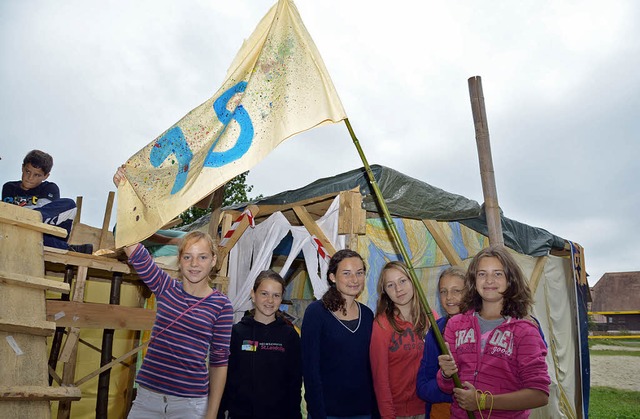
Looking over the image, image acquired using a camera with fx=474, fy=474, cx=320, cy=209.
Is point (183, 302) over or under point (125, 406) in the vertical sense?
over

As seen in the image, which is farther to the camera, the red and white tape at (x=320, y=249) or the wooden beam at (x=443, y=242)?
the wooden beam at (x=443, y=242)

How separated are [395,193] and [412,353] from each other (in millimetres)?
3556

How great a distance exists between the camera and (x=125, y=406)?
6.78 m

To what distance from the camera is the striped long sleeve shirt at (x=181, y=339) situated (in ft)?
8.77

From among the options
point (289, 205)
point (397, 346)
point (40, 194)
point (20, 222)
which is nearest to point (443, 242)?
point (289, 205)

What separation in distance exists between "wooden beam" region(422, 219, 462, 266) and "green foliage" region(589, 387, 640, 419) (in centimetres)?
494

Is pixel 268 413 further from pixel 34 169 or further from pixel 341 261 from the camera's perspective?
pixel 34 169

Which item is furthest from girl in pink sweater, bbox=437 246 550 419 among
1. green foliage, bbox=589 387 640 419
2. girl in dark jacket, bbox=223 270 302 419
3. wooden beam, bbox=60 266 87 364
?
green foliage, bbox=589 387 640 419

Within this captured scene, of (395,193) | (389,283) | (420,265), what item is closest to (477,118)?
(395,193)

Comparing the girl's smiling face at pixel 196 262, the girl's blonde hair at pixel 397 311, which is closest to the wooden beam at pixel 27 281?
the girl's smiling face at pixel 196 262

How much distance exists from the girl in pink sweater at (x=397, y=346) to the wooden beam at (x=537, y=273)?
5.31 metres

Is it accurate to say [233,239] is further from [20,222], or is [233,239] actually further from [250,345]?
[20,222]

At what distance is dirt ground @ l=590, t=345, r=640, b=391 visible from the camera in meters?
13.9

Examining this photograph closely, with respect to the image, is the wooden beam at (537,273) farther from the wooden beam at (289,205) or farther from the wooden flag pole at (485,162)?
the wooden beam at (289,205)
